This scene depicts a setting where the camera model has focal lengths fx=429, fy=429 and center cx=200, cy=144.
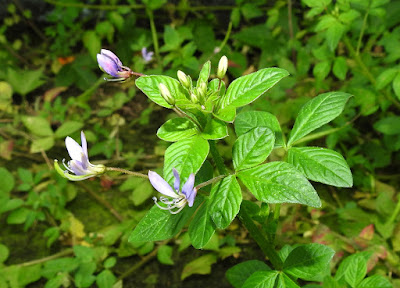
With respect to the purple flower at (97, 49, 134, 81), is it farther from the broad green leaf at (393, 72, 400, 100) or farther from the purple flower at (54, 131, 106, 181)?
the broad green leaf at (393, 72, 400, 100)

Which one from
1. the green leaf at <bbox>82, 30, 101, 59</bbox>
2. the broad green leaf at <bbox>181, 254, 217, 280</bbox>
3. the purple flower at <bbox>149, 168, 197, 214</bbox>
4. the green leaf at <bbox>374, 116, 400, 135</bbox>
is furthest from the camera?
the green leaf at <bbox>82, 30, 101, 59</bbox>

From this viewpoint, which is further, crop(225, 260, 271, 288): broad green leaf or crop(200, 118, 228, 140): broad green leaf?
crop(225, 260, 271, 288): broad green leaf

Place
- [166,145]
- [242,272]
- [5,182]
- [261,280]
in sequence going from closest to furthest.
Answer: [261,280], [242,272], [5,182], [166,145]

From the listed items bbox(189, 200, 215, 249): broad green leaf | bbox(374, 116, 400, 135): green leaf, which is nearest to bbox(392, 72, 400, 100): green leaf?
bbox(374, 116, 400, 135): green leaf

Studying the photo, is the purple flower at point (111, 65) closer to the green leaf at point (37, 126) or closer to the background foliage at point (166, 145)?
the background foliage at point (166, 145)

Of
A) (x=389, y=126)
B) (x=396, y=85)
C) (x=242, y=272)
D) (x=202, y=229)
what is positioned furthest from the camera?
(x=389, y=126)

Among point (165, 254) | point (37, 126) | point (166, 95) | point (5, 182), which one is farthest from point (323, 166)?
point (37, 126)

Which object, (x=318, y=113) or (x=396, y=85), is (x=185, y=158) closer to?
(x=318, y=113)
